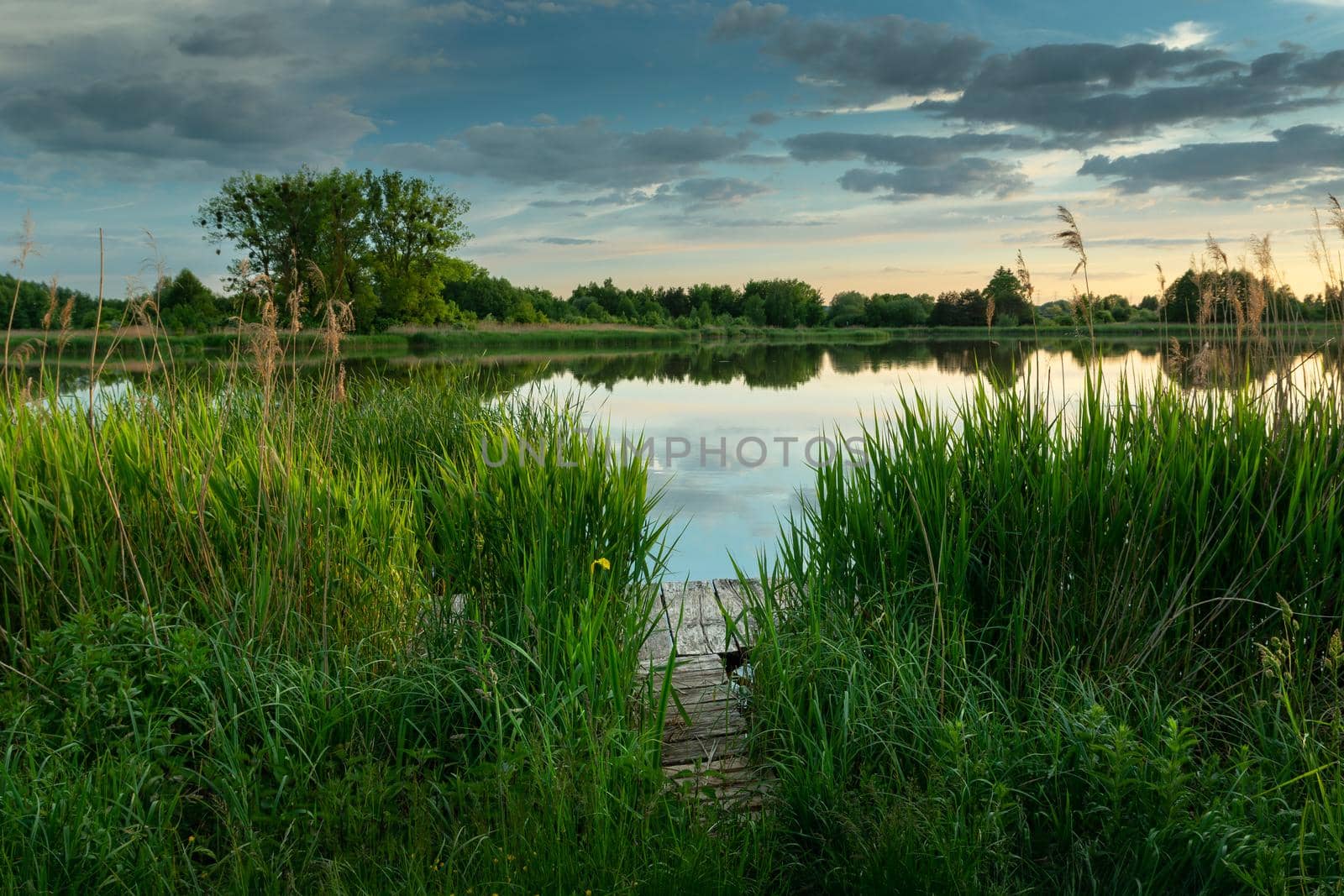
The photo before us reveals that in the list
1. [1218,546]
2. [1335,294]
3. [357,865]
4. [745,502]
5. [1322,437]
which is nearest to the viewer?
[357,865]

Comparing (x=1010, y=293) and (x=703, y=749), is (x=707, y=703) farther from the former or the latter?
(x=1010, y=293)

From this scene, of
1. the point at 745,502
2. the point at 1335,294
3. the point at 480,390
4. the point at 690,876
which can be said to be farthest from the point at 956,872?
the point at 480,390

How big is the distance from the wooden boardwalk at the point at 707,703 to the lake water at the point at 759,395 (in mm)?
387

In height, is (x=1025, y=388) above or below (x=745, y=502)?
above

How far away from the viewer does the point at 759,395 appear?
2077cm

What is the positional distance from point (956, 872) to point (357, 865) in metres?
1.71

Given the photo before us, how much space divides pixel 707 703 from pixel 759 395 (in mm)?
17170

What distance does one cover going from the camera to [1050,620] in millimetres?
3613

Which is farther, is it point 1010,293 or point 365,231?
point 365,231

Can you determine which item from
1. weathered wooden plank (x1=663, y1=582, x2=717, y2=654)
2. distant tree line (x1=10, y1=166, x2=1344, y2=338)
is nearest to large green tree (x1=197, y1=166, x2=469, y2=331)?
distant tree line (x1=10, y1=166, x2=1344, y2=338)

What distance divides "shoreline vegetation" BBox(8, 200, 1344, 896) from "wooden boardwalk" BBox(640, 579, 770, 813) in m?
0.13

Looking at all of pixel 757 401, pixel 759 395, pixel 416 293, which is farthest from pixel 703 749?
pixel 416 293

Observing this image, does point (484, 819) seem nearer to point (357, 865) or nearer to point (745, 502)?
point (357, 865)

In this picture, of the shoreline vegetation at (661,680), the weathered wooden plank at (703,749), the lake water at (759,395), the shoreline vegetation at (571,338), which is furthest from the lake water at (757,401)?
the shoreline vegetation at (571,338)
